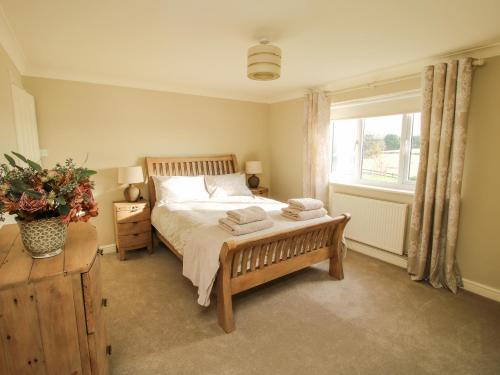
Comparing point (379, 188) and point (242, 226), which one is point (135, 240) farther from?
point (379, 188)

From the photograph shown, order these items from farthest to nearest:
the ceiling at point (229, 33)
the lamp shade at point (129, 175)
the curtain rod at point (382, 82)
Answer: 1. the lamp shade at point (129, 175)
2. the curtain rod at point (382, 82)
3. the ceiling at point (229, 33)

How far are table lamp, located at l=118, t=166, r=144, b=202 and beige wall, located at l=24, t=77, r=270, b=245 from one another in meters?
0.24

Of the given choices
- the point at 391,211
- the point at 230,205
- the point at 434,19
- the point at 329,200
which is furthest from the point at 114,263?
the point at 434,19

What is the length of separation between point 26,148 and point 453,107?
158 inches

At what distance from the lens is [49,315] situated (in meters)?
1.14

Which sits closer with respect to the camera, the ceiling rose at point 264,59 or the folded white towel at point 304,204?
the ceiling rose at point 264,59

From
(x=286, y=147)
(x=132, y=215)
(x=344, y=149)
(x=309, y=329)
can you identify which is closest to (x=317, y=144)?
(x=344, y=149)

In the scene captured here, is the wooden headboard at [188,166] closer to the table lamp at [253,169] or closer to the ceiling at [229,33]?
the table lamp at [253,169]

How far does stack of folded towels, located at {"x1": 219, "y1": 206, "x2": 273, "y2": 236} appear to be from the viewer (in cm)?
235

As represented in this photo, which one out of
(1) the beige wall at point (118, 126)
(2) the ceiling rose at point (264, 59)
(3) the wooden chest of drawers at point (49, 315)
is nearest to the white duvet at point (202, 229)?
(1) the beige wall at point (118, 126)

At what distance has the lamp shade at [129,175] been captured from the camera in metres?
3.46

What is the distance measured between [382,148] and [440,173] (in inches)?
40.1

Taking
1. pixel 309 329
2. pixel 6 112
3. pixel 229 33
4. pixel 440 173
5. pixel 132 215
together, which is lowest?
pixel 309 329

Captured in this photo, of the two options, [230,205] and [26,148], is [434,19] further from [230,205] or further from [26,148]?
[26,148]
